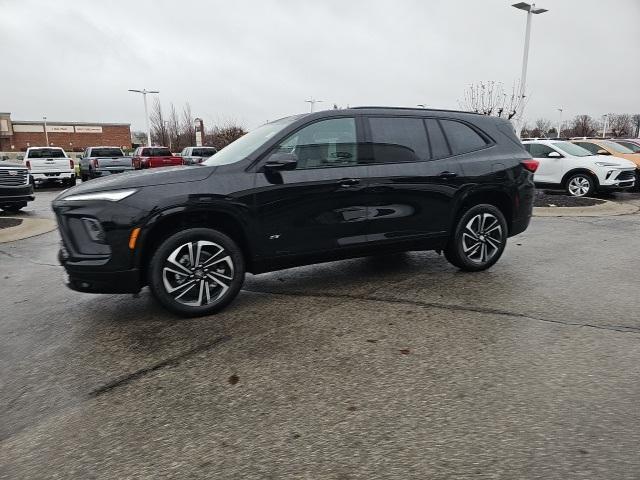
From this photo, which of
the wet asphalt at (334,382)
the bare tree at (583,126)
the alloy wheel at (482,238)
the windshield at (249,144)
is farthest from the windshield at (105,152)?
the bare tree at (583,126)

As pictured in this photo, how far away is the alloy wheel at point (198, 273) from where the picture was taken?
4059mm

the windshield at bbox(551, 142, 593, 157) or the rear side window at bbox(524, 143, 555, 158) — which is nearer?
the windshield at bbox(551, 142, 593, 157)

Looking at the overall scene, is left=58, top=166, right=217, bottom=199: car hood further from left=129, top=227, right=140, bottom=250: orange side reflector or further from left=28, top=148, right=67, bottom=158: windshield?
left=28, top=148, right=67, bottom=158: windshield

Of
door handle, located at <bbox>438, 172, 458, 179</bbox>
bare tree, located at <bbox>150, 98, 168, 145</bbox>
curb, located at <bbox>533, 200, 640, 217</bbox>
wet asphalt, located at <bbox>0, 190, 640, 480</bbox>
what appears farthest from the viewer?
bare tree, located at <bbox>150, 98, 168, 145</bbox>

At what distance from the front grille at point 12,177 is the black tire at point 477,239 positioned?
11389 millimetres

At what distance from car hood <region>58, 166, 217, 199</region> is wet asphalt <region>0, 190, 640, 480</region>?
1202 millimetres

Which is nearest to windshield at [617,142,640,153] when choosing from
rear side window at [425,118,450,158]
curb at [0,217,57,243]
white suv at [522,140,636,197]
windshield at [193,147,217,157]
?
white suv at [522,140,636,197]

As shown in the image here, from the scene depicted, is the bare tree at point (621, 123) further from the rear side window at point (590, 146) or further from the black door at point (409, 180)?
the black door at point (409, 180)

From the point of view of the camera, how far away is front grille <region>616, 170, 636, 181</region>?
12906mm

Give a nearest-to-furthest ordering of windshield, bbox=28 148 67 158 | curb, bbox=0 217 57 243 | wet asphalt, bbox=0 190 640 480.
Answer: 1. wet asphalt, bbox=0 190 640 480
2. curb, bbox=0 217 57 243
3. windshield, bbox=28 148 67 158

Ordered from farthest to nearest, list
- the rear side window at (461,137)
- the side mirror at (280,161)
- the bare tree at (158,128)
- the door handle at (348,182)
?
the bare tree at (158,128) < the rear side window at (461,137) < the door handle at (348,182) < the side mirror at (280,161)

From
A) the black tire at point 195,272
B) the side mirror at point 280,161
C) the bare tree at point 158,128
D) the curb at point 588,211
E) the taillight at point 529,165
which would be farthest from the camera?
the bare tree at point 158,128

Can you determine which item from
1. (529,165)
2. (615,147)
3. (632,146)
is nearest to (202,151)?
(615,147)

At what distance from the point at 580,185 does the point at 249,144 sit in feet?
38.7
